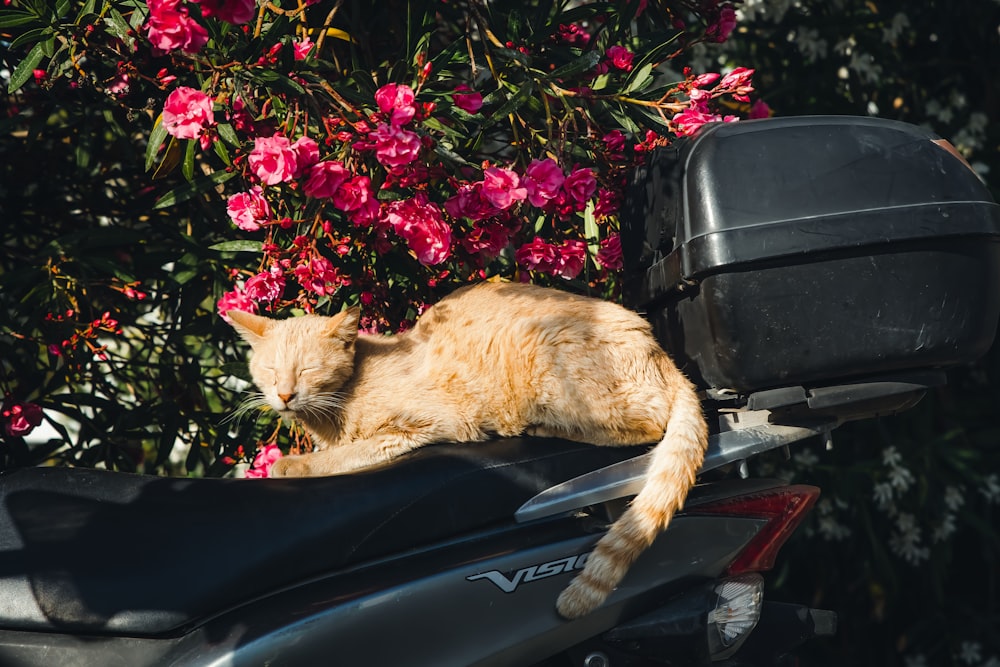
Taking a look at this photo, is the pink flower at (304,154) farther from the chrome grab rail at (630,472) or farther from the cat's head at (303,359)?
the chrome grab rail at (630,472)

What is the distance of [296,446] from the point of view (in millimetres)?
2711

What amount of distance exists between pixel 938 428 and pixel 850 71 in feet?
5.57

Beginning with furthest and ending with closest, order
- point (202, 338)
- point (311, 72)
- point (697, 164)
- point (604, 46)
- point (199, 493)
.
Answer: point (202, 338) < point (604, 46) < point (311, 72) < point (697, 164) < point (199, 493)

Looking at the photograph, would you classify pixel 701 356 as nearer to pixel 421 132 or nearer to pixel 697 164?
pixel 697 164

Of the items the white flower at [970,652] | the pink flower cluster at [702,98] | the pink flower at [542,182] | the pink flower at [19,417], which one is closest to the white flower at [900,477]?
the white flower at [970,652]

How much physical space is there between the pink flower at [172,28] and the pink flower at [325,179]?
0.39 m

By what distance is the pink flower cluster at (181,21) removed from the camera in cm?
184

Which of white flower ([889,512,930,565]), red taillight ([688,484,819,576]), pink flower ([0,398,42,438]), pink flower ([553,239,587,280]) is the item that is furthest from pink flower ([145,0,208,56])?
white flower ([889,512,930,565])

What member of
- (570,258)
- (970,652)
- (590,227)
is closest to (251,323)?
(570,258)

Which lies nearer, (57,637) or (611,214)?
(57,637)

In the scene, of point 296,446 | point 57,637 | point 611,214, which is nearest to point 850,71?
point 611,214

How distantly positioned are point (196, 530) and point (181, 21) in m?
1.14

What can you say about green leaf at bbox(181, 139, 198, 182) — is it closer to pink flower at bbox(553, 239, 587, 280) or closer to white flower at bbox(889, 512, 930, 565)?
pink flower at bbox(553, 239, 587, 280)

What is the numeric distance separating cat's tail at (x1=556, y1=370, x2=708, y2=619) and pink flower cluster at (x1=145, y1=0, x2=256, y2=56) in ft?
4.31
